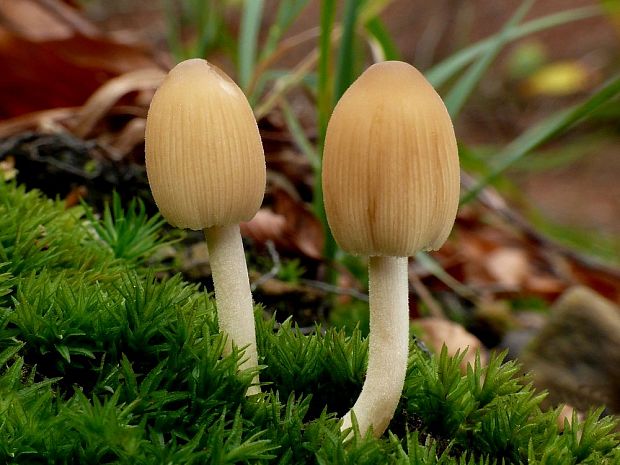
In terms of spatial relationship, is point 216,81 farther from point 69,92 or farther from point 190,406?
point 69,92

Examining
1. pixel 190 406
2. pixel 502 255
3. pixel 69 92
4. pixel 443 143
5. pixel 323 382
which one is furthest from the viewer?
pixel 502 255

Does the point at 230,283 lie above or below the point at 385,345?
above

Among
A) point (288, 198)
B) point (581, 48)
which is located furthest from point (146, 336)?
point (581, 48)

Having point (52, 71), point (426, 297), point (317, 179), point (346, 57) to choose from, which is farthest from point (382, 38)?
point (52, 71)

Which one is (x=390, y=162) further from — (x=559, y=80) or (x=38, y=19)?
(x=559, y=80)

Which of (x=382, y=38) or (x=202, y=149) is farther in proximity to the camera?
(x=382, y=38)

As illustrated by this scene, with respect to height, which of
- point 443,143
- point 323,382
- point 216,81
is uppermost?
point 216,81

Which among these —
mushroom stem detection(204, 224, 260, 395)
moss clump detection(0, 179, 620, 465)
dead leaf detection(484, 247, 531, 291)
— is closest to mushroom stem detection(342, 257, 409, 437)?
moss clump detection(0, 179, 620, 465)
